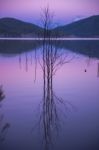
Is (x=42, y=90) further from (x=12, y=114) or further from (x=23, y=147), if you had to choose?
(x=23, y=147)

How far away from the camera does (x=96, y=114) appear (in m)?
3.66

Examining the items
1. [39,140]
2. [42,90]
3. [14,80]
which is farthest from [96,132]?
[14,80]

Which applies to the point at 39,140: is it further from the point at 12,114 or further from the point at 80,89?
the point at 80,89

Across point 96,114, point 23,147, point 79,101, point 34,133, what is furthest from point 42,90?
point 23,147

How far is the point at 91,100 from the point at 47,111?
662 millimetres

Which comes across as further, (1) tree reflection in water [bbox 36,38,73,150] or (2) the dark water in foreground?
(1) tree reflection in water [bbox 36,38,73,150]

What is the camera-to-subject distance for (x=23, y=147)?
271cm

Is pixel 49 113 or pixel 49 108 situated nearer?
pixel 49 113

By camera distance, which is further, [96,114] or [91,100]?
[91,100]

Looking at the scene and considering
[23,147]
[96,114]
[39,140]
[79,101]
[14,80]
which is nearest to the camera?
[23,147]

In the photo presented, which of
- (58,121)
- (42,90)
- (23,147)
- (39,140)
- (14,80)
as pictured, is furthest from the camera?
(14,80)

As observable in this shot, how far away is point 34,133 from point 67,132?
28 centimetres

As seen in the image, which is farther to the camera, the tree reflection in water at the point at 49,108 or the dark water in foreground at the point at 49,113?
the tree reflection in water at the point at 49,108

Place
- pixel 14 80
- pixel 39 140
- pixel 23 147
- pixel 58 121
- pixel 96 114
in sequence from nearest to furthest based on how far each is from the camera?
pixel 23 147 → pixel 39 140 → pixel 58 121 → pixel 96 114 → pixel 14 80
